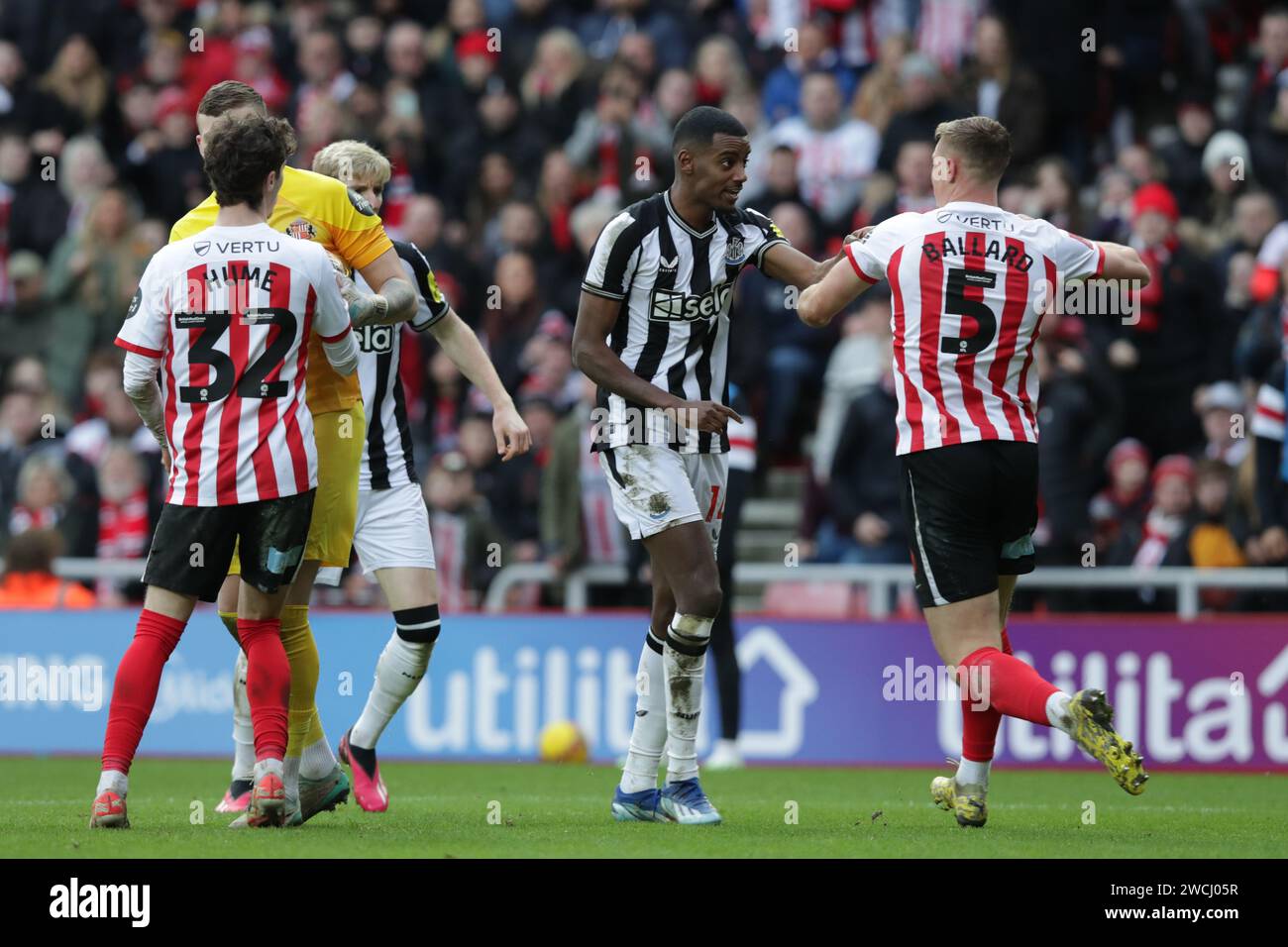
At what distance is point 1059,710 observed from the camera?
695cm

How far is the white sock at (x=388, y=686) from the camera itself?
27.7ft

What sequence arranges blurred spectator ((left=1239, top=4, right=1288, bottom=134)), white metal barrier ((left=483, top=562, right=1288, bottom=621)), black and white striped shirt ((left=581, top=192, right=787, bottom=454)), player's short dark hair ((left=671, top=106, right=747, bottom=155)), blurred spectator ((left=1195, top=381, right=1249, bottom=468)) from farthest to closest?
blurred spectator ((left=1239, top=4, right=1288, bottom=134)), blurred spectator ((left=1195, top=381, right=1249, bottom=468)), white metal barrier ((left=483, top=562, right=1288, bottom=621)), black and white striped shirt ((left=581, top=192, right=787, bottom=454)), player's short dark hair ((left=671, top=106, right=747, bottom=155))

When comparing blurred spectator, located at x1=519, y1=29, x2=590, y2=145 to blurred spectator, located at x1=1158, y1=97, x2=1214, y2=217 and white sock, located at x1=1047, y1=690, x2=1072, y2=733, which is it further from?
white sock, located at x1=1047, y1=690, x2=1072, y2=733

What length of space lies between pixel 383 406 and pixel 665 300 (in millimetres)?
1363

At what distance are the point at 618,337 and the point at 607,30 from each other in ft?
34.6

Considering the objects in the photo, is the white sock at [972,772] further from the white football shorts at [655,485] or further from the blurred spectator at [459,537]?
the blurred spectator at [459,537]

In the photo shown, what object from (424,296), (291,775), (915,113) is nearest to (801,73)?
(915,113)

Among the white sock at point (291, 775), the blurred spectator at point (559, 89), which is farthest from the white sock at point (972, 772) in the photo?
the blurred spectator at point (559, 89)

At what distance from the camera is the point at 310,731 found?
Result: 7.82m

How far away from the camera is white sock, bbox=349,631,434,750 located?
8430 mm

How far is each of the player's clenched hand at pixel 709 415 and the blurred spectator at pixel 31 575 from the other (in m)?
7.38

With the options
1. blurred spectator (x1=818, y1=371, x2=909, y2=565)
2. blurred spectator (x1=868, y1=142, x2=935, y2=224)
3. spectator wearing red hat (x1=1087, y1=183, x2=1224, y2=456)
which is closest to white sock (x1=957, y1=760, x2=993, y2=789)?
blurred spectator (x1=818, y1=371, x2=909, y2=565)

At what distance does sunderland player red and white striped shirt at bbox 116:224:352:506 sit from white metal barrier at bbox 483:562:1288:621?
6108 millimetres

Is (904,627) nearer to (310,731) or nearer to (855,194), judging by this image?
(855,194)
